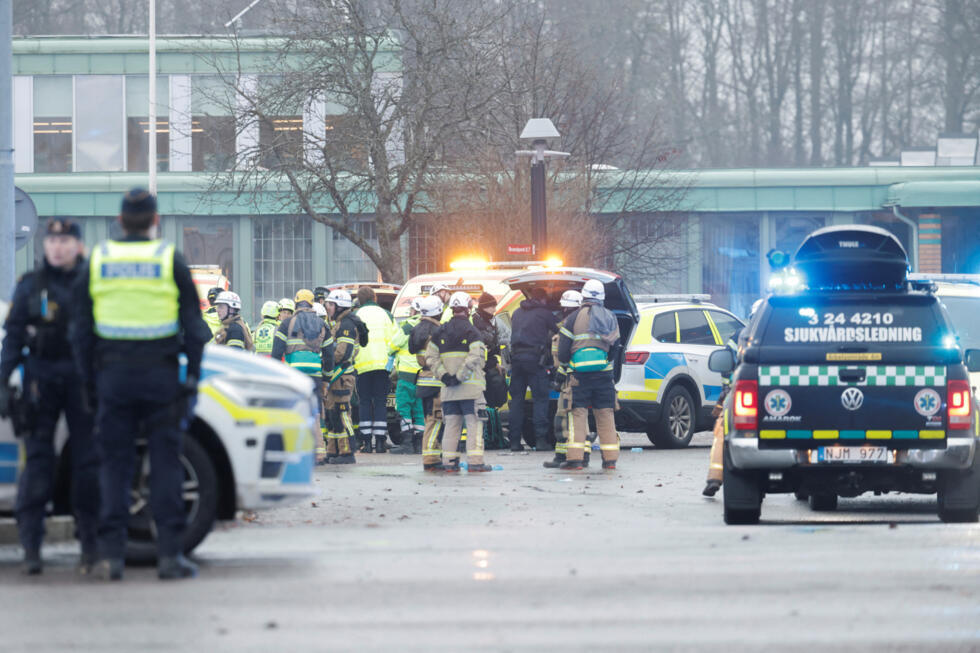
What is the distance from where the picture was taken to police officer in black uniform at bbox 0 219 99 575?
884 centimetres

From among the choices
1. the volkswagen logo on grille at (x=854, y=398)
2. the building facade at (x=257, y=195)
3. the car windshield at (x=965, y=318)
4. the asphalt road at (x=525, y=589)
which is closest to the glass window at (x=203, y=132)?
the building facade at (x=257, y=195)

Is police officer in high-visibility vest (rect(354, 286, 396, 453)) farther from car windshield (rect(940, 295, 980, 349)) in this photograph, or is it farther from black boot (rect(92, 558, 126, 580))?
black boot (rect(92, 558, 126, 580))

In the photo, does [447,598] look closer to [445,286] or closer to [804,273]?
[804,273]

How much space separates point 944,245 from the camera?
39.5 meters

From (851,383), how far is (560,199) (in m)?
22.0

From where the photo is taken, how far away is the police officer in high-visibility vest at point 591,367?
57.5ft

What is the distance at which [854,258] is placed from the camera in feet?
44.0

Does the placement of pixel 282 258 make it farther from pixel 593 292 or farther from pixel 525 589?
pixel 525 589

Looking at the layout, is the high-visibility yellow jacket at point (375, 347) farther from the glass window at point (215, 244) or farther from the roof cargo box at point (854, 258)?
the glass window at point (215, 244)

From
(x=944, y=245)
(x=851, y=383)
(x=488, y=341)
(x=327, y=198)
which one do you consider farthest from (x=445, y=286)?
(x=944, y=245)

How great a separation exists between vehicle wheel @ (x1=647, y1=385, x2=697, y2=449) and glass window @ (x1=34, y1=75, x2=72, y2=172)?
25469 millimetres

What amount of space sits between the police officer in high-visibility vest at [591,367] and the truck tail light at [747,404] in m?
5.78

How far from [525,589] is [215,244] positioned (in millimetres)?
34238

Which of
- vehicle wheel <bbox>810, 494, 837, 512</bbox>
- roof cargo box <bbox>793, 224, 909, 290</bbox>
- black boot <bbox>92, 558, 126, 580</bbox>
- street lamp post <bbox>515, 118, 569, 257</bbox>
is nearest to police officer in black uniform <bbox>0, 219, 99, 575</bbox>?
black boot <bbox>92, 558, 126, 580</bbox>
